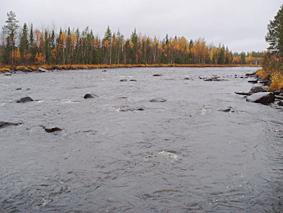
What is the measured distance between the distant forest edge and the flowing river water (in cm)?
5758

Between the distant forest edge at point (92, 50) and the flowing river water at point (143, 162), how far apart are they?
5758 centimetres

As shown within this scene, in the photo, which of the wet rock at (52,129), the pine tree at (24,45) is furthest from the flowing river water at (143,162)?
the pine tree at (24,45)

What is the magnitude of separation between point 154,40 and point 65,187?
474ft

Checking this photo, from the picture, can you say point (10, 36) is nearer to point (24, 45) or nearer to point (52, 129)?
point (24, 45)

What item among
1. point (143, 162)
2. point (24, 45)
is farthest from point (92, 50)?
point (143, 162)

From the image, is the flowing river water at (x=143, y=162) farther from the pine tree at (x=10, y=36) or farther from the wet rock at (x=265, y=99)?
the pine tree at (x=10, y=36)

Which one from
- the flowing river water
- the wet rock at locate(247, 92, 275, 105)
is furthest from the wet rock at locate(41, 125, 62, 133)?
the wet rock at locate(247, 92, 275, 105)

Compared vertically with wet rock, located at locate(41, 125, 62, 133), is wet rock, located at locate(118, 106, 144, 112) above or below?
above

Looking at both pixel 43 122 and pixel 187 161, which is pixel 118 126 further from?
pixel 187 161

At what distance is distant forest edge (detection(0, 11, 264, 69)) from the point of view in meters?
87.5

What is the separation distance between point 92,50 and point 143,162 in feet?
332

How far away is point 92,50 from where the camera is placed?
10756 centimetres

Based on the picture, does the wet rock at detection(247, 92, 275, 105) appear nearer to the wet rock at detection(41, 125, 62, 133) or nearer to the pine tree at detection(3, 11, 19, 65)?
the wet rock at detection(41, 125, 62, 133)

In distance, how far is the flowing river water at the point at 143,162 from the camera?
761 centimetres
